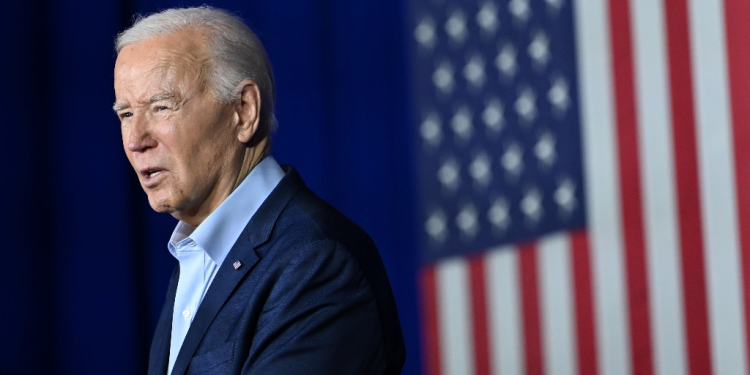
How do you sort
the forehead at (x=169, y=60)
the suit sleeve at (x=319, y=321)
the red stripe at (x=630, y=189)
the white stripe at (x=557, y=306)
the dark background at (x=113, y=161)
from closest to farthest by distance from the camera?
the suit sleeve at (x=319, y=321) → the forehead at (x=169, y=60) → the red stripe at (x=630, y=189) → the white stripe at (x=557, y=306) → the dark background at (x=113, y=161)

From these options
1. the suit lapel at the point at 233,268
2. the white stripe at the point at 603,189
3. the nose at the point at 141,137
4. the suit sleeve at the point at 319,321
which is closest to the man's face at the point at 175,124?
the nose at the point at 141,137

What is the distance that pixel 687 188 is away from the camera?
7.21 feet

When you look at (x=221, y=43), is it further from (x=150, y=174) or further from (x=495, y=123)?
(x=495, y=123)

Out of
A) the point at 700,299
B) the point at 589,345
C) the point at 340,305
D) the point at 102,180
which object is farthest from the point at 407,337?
the point at 340,305

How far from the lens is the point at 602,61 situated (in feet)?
7.59

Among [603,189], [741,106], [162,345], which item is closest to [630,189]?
[603,189]

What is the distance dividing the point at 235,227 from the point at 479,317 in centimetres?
135

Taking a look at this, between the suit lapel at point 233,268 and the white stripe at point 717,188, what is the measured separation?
128cm

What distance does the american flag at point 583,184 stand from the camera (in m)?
2.17

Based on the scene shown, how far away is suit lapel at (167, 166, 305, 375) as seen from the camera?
3.80 feet

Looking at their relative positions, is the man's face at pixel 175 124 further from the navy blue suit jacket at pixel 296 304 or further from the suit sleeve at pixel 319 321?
the suit sleeve at pixel 319 321

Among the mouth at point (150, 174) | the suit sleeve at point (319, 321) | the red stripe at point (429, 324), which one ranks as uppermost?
the mouth at point (150, 174)

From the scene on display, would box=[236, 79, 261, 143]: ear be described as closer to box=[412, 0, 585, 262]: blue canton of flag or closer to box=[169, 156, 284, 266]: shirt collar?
box=[169, 156, 284, 266]: shirt collar

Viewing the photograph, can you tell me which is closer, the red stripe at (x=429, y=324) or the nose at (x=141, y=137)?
the nose at (x=141, y=137)
